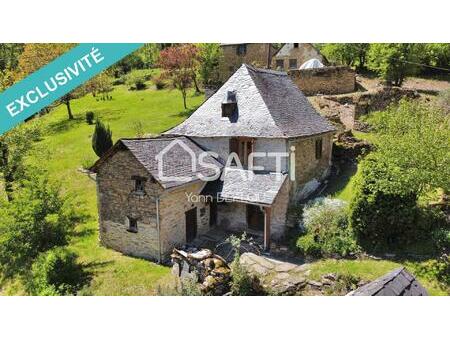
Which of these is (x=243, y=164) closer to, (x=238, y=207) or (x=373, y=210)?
(x=238, y=207)

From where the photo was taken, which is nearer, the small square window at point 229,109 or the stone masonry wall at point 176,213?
the stone masonry wall at point 176,213

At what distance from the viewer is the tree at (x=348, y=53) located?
22.5 m

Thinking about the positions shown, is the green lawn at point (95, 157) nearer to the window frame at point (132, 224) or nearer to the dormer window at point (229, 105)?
the window frame at point (132, 224)

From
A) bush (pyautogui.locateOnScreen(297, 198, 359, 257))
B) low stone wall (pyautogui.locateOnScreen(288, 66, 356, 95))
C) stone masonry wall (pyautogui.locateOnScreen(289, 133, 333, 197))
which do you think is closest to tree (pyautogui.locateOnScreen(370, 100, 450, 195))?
bush (pyautogui.locateOnScreen(297, 198, 359, 257))

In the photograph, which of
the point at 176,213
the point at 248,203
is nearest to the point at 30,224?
→ the point at 176,213

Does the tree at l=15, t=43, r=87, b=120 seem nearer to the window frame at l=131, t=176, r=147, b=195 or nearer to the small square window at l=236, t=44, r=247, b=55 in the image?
the window frame at l=131, t=176, r=147, b=195

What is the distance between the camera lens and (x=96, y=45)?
11.1 meters

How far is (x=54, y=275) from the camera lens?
12125 mm

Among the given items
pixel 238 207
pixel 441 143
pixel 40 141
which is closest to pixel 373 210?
pixel 441 143

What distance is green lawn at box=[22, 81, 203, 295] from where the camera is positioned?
41.4ft

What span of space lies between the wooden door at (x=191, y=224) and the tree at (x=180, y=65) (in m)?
5.24

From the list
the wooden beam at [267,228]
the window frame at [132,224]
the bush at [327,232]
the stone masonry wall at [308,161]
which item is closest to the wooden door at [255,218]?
the wooden beam at [267,228]

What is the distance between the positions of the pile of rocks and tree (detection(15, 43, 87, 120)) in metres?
5.99

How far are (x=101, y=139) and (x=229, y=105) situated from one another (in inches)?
206
